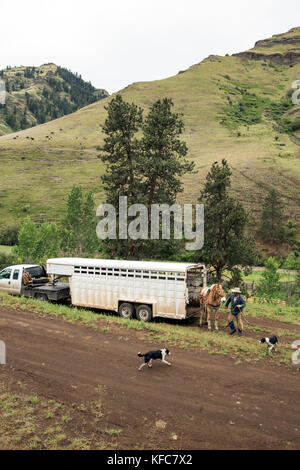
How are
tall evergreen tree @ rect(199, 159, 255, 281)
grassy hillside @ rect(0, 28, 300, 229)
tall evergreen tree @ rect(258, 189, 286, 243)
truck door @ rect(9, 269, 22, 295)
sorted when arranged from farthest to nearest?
grassy hillside @ rect(0, 28, 300, 229)
tall evergreen tree @ rect(258, 189, 286, 243)
tall evergreen tree @ rect(199, 159, 255, 281)
truck door @ rect(9, 269, 22, 295)

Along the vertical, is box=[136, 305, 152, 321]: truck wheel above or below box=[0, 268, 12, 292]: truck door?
below

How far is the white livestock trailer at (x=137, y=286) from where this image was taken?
14.5 meters

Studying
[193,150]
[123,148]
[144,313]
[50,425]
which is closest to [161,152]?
[123,148]

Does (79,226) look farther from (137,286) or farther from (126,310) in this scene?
(137,286)

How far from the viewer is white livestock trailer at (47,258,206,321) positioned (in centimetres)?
1452

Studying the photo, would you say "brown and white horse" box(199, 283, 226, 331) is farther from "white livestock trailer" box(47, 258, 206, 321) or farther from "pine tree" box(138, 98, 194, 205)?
"pine tree" box(138, 98, 194, 205)

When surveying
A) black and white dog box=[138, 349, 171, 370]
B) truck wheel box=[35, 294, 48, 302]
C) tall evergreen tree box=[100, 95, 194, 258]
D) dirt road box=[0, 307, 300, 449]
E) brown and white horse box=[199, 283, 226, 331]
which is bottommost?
truck wheel box=[35, 294, 48, 302]

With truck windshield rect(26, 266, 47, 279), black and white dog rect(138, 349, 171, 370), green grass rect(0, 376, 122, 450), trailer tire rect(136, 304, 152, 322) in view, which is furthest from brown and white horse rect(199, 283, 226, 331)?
truck windshield rect(26, 266, 47, 279)

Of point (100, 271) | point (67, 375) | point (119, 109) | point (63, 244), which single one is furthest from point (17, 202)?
point (67, 375)

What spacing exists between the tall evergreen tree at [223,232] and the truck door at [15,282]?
16741 mm

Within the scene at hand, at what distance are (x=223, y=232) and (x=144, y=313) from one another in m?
17.2

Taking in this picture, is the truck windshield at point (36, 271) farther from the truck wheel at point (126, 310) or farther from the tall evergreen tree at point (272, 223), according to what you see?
the tall evergreen tree at point (272, 223)

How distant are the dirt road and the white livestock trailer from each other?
274 centimetres
